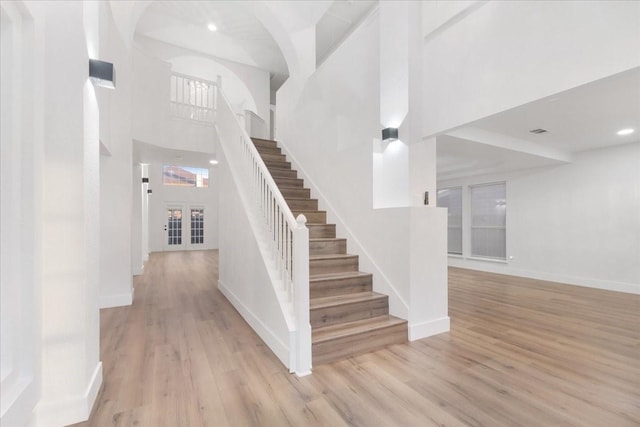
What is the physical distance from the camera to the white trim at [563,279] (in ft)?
15.6

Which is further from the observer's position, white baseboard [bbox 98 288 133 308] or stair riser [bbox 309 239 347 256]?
white baseboard [bbox 98 288 133 308]

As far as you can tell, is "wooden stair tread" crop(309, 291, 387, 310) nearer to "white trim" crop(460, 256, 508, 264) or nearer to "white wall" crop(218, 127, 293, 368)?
"white wall" crop(218, 127, 293, 368)

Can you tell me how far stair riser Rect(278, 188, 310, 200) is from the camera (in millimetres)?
4359

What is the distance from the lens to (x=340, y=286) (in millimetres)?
3094

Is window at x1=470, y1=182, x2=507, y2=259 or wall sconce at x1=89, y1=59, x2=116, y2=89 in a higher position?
wall sconce at x1=89, y1=59, x2=116, y2=89

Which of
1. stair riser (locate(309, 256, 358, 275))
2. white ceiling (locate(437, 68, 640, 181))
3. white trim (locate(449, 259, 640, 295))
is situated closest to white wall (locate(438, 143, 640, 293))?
white trim (locate(449, 259, 640, 295))

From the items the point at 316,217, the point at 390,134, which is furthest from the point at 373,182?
the point at 316,217

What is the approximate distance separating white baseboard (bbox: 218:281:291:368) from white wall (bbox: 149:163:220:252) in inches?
283

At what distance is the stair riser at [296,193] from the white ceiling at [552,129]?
2.01m

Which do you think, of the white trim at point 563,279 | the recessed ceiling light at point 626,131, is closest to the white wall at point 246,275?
the recessed ceiling light at point 626,131

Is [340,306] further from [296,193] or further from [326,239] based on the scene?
[296,193]

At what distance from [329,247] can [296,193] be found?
121 centimetres

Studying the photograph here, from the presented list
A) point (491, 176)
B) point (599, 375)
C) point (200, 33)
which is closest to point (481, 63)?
point (599, 375)

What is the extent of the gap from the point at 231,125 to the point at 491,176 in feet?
18.9
